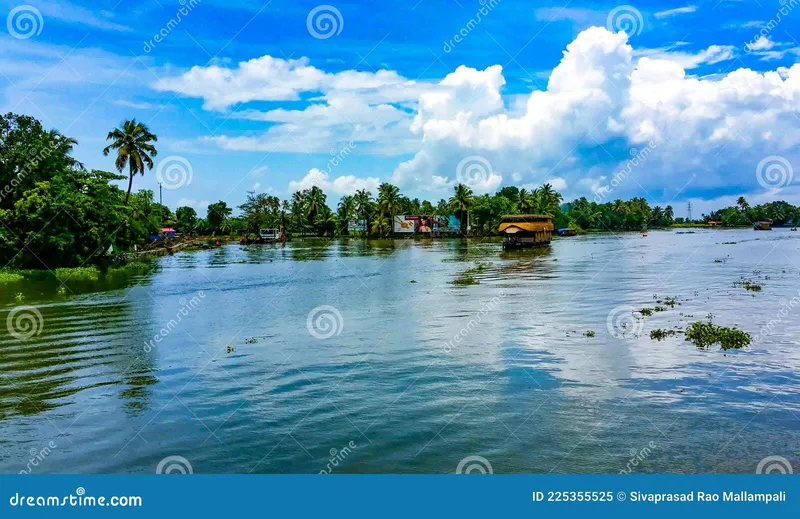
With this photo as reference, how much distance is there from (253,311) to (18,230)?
1155 inches

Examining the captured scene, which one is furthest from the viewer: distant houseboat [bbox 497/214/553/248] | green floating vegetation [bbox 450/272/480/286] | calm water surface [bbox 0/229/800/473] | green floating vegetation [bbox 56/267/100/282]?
distant houseboat [bbox 497/214/553/248]

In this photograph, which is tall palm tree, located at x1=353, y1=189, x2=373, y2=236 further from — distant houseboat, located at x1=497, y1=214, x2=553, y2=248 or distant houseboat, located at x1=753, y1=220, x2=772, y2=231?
distant houseboat, located at x1=753, y1=220, x2=772, y2=231

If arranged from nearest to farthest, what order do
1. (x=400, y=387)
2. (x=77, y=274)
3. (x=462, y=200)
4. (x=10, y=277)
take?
(x=400, y=387) → (x=10, y=277) → (x=77, y=274) → (x=462, y=200)

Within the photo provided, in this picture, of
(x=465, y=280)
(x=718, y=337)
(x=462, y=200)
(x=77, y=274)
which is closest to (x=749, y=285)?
(x=465, y=280)

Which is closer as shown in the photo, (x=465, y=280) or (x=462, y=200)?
(x=465, y=280)

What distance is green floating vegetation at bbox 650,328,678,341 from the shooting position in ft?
70.9

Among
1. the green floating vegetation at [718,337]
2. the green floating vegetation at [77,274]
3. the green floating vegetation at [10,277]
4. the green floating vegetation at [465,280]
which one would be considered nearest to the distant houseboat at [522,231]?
the green floating vegetation at [465,280]

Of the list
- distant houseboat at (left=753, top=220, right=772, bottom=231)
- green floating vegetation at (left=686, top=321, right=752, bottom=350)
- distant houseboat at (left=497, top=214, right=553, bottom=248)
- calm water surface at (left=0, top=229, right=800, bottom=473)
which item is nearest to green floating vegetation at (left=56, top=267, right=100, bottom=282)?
calm water surface at (left=0, top=229, right=800, bottom=473)

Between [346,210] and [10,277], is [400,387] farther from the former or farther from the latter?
[346,210]

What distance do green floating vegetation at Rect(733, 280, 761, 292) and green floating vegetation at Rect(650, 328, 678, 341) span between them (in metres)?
16.8

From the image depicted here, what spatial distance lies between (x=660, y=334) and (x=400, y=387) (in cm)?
1122

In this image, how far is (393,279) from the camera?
4650 centimetres

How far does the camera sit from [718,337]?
20.9 metres

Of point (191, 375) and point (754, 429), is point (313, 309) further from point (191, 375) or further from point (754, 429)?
point (754, 429)
